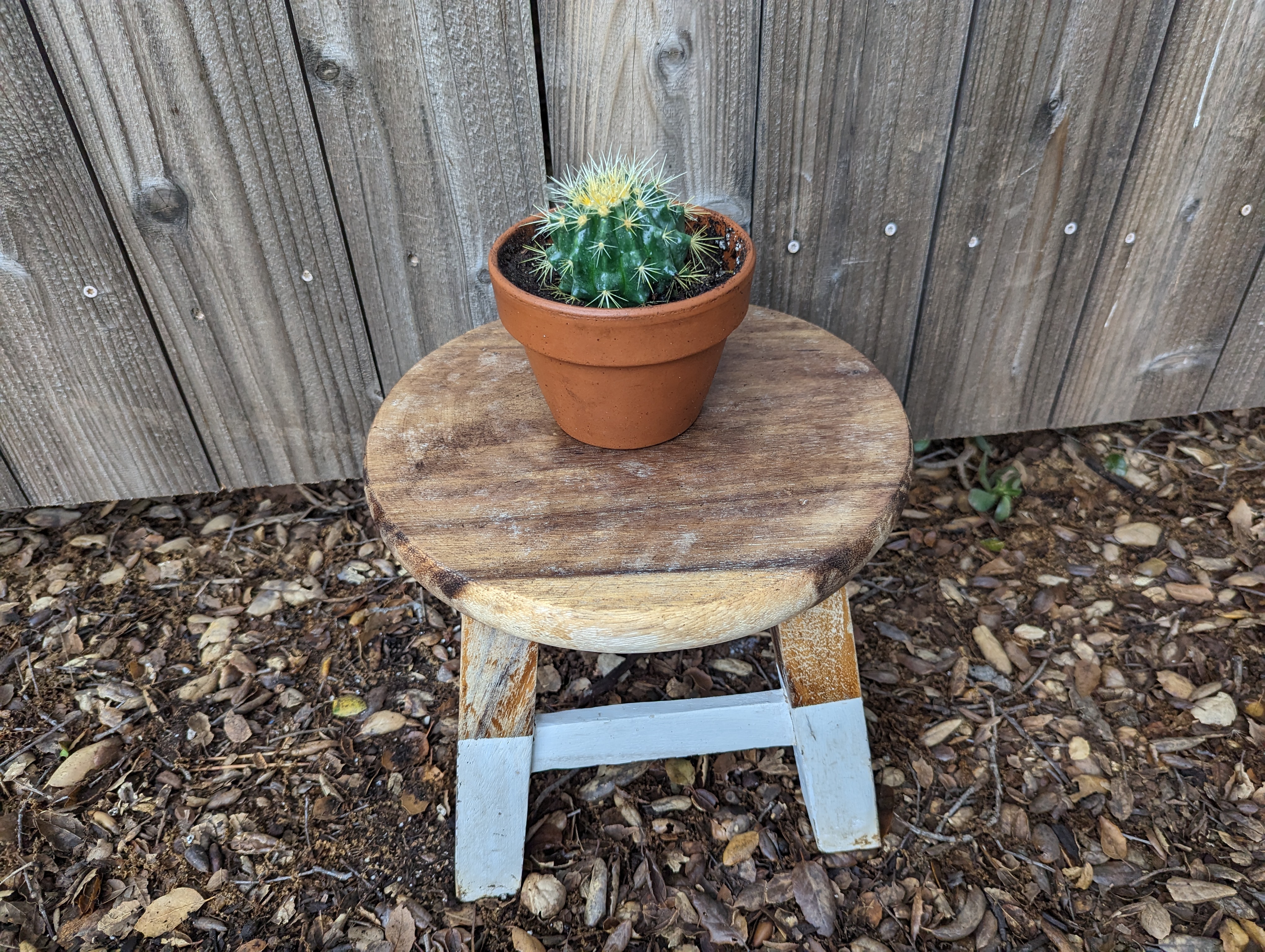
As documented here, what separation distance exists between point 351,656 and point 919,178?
1498 millimetres

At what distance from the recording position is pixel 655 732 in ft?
4.52

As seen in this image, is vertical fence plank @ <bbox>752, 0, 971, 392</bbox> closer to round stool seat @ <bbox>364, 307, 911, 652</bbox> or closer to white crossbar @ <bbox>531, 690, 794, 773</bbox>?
round stool seat @ <bbox>364, 307, 911, 652</bbox>

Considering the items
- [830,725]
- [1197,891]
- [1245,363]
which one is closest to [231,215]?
[830,725]

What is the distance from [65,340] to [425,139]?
0.84 m

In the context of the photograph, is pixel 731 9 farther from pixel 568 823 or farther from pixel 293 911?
pixel 293 911

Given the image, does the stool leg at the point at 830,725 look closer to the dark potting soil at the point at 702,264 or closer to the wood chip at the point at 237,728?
the dark potting soil at the point at 702,264

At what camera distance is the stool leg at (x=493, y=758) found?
1.26 metres

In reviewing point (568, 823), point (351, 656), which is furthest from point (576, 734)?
point (351, 656)

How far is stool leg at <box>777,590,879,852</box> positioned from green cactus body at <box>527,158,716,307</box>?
57 centimetres

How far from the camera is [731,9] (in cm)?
136

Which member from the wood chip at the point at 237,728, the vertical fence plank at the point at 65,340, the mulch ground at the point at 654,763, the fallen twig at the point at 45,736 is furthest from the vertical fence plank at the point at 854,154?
the fallen twig at the point at 45,736

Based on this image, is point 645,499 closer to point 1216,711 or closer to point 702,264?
point 702,264

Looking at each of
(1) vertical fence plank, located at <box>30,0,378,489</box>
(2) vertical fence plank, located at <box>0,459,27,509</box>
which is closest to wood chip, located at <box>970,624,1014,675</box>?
(1) vertical fence plank, located at <box>30,0,378,489</box>

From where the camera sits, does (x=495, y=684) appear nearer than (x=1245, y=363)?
Yes
